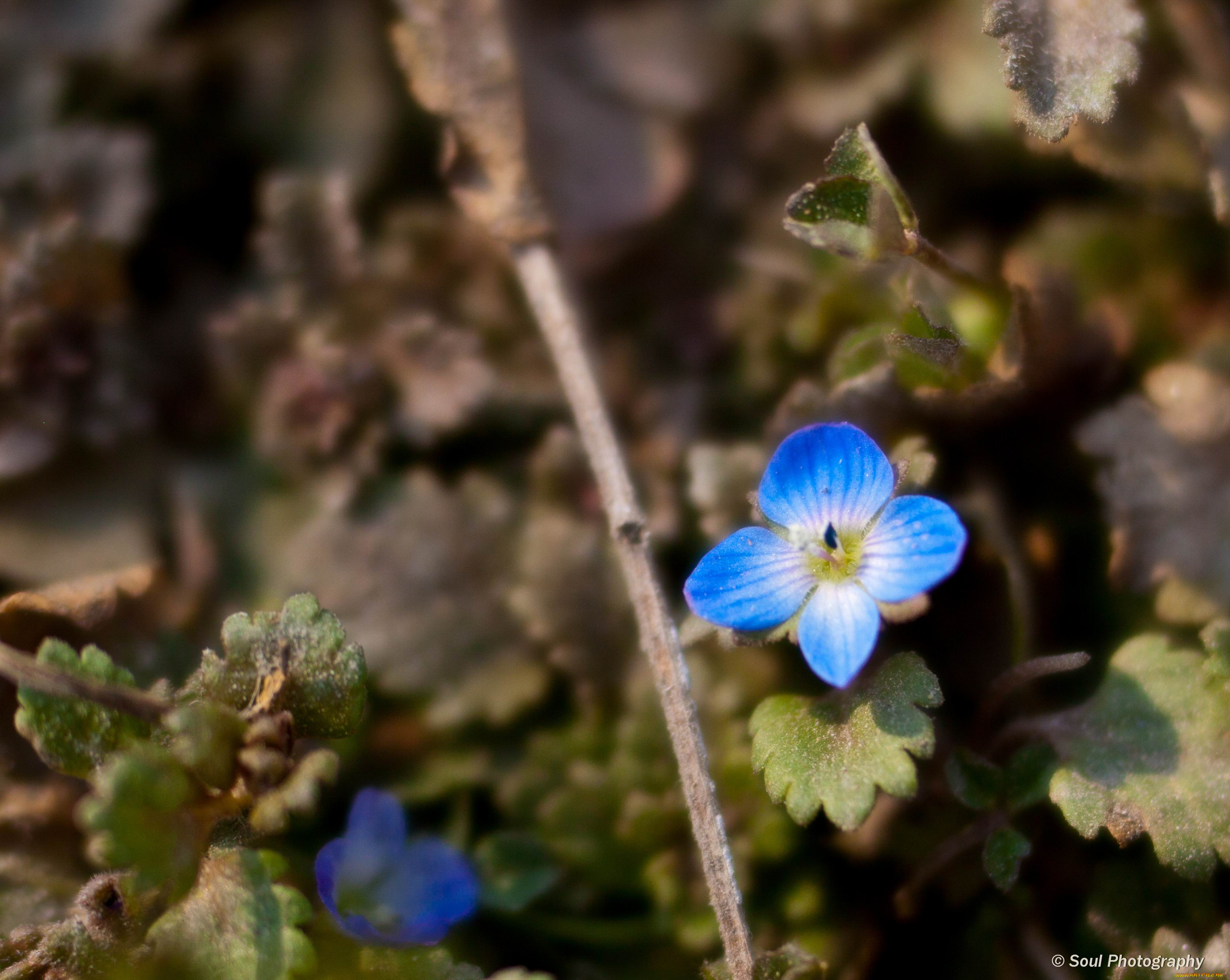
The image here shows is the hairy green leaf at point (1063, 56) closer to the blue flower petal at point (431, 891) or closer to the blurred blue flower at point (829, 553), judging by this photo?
the blurred blue flower at point (829, 553)

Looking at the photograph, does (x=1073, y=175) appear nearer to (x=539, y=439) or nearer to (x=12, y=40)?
(x=539, y=439)

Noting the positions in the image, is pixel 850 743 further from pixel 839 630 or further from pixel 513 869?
pixel 513 869

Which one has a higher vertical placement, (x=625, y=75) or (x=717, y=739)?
(x=625, y=75)

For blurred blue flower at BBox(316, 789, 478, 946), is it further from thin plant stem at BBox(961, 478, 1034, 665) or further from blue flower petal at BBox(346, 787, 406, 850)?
thin plant stem at BBox(961, 478, 1034, 665)

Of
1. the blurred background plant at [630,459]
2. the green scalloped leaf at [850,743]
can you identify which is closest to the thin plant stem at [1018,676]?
the blurred background plant at [630,459]

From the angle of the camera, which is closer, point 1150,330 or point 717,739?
point 717,739

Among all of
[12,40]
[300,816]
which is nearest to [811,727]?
[300,816]
